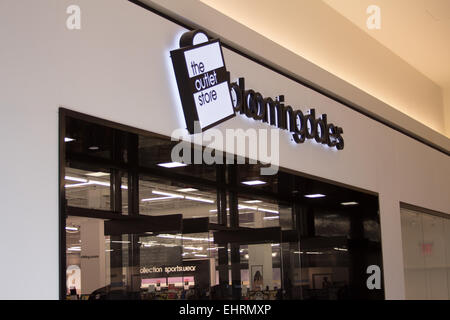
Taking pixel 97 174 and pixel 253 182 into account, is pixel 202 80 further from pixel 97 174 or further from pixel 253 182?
pixel 253 182

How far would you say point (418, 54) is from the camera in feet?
32.6

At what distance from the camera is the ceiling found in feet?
26.5

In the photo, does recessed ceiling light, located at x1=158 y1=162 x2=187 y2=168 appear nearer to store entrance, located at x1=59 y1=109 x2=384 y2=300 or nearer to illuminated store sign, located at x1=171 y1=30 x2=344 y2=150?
store entrance, located at x1=59 y1=109 x2=384 y2=300

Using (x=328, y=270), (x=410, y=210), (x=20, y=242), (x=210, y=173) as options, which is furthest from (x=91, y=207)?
(x=410, y=210)

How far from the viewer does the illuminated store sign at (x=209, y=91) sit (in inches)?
191

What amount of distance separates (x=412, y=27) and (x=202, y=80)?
16.1 ft

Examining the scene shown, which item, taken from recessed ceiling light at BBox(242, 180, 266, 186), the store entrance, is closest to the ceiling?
the store entrance

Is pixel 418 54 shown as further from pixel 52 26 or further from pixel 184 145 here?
pixel 52 26

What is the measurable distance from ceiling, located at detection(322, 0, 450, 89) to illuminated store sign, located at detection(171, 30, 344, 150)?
2633mm

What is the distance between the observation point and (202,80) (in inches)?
197

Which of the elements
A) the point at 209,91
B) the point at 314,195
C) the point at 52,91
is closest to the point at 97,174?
the point at 209,91

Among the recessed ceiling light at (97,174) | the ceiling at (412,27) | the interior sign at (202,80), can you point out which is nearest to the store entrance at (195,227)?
the recessed ceiling light at (97,174)

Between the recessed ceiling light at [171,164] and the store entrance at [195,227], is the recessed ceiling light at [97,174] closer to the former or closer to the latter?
the store entrance at [195,227]

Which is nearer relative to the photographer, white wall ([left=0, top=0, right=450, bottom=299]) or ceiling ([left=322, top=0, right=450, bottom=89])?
white wall ([left=0, top=0, right=450, bottom=299])
